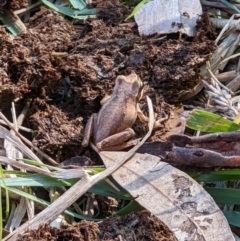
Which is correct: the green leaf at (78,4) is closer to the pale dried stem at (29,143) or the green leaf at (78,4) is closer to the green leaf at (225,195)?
the pale dried stem at (29,143)

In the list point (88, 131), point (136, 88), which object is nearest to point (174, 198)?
point (88, 131)

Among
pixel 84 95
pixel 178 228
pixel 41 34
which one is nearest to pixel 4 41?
pixel 41 34

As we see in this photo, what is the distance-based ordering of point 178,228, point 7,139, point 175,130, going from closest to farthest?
point 178,228 → point 7,139 → point 175,130

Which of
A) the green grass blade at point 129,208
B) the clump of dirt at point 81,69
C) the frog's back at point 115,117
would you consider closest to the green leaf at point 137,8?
the clump of dirt at point 81,69

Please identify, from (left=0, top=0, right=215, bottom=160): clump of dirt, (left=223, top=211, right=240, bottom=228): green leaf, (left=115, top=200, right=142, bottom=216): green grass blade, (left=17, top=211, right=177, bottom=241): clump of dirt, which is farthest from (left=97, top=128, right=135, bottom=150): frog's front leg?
(left=223, top=211, right=240, bottom=228): green leaf

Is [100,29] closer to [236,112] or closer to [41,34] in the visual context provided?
[41,34]

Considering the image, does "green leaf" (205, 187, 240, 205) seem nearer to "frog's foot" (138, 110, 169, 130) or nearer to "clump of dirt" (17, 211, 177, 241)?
"clump of dirt" (17, 211, 177, 241)

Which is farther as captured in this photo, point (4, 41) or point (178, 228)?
point (4, 41)
